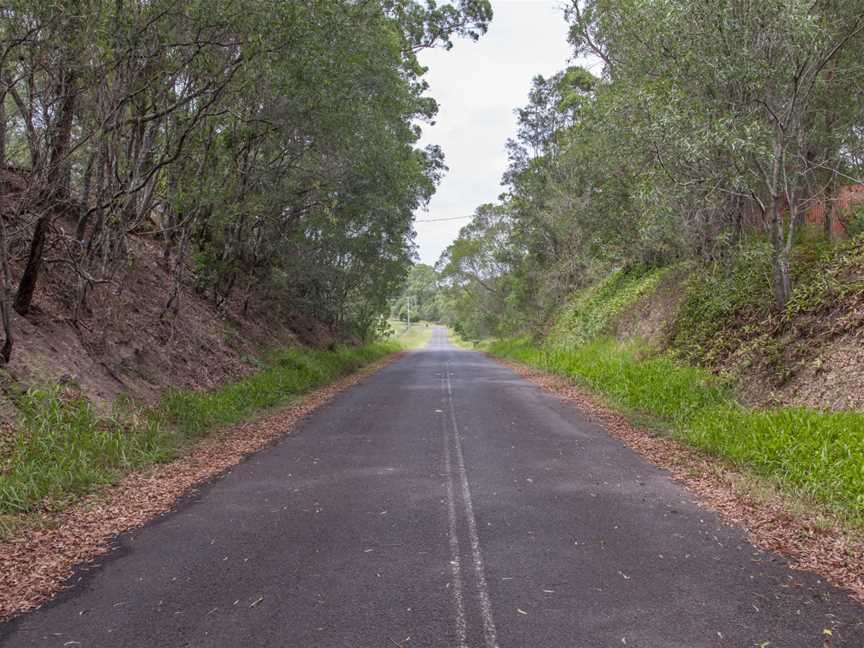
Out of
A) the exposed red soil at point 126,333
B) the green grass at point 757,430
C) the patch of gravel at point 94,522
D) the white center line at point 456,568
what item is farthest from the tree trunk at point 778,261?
the exposed red soil at point 126,333

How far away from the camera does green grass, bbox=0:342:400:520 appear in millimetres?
6473

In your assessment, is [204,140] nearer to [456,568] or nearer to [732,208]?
[456,568]

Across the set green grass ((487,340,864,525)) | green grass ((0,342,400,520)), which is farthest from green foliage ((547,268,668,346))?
green grass ((0,342,400,520))

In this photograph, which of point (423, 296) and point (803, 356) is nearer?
point (803, 356)

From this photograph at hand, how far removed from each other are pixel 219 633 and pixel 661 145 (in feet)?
34.9

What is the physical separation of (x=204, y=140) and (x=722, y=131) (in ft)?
31.7

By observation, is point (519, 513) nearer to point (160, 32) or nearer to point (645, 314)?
point (160, 32)

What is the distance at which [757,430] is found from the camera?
8195mm

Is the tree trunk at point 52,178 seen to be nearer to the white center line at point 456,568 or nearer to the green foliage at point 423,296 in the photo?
the white center line at point 456,568

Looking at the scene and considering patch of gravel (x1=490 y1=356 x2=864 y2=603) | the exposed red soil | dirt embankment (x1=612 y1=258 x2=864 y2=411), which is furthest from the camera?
the exposed red soil

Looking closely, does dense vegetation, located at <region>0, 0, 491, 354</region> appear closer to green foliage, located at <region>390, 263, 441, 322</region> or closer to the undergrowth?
the undergrowth

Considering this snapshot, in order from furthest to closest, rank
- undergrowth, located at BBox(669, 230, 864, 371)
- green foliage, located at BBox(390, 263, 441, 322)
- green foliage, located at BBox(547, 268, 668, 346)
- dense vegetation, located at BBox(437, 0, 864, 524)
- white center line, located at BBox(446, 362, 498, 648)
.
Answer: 1. green foliage, located at BBox(390, 263, 441, 322)
2. green foliage, located at BBox(547, 268, 668, 346)
3. undergrowth, located at BBox(669, 230, 864, 371)
4. dense vegetation, located at BBox(437, 0, 864, 524)
5. white center line, located at BBox(446, 362, 498, 648)

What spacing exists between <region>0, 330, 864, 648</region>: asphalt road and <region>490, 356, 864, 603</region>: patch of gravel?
0.80ft

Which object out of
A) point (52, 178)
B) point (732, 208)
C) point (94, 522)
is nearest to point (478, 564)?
point (94, 522)
